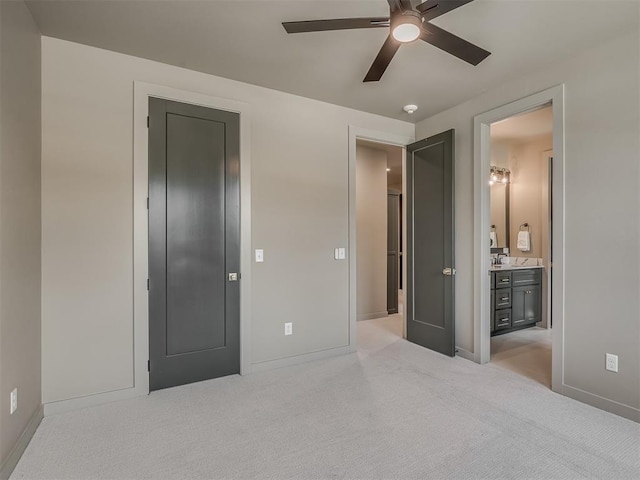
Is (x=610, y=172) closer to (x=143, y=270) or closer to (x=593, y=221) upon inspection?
(x=593, y=221)

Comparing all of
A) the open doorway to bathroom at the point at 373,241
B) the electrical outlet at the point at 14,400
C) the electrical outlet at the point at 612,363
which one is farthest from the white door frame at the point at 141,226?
the electrical outlet at the point at 612,363

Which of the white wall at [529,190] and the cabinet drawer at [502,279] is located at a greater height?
the white wall at [529,190]

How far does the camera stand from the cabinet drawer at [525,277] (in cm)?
444

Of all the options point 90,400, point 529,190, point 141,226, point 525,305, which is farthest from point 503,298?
point 90,400

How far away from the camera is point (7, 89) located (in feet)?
6.04

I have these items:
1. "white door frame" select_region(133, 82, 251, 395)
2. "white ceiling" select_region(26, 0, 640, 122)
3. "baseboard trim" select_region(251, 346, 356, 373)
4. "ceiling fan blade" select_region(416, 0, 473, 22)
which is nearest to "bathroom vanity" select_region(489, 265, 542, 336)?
"baseboard trim" select_region(251, 346, 356, 373)

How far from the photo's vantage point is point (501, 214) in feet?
17.3

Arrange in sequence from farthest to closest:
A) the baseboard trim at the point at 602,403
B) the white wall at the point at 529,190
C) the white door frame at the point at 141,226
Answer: the white wall at the point at 529,190 < the white door frame at the point at 141,226 < the baseboard trim at the point at 602,403

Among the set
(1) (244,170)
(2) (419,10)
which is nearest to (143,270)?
(1) (244,170)

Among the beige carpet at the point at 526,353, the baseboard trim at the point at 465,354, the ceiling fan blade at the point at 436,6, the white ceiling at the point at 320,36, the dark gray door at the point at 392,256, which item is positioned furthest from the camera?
the dark gray door at the point at 392,256

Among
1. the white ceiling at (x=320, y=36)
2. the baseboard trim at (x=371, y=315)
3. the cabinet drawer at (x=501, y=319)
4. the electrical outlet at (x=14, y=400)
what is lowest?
the baseboard trim at (x=371, y=315)

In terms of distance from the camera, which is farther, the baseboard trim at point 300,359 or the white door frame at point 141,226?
the baseboard trim at point 300,359

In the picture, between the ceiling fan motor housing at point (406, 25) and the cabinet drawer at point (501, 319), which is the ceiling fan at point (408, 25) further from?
the cabinet drawer at point (501, 319)

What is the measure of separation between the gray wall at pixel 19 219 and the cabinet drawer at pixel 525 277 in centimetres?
487
